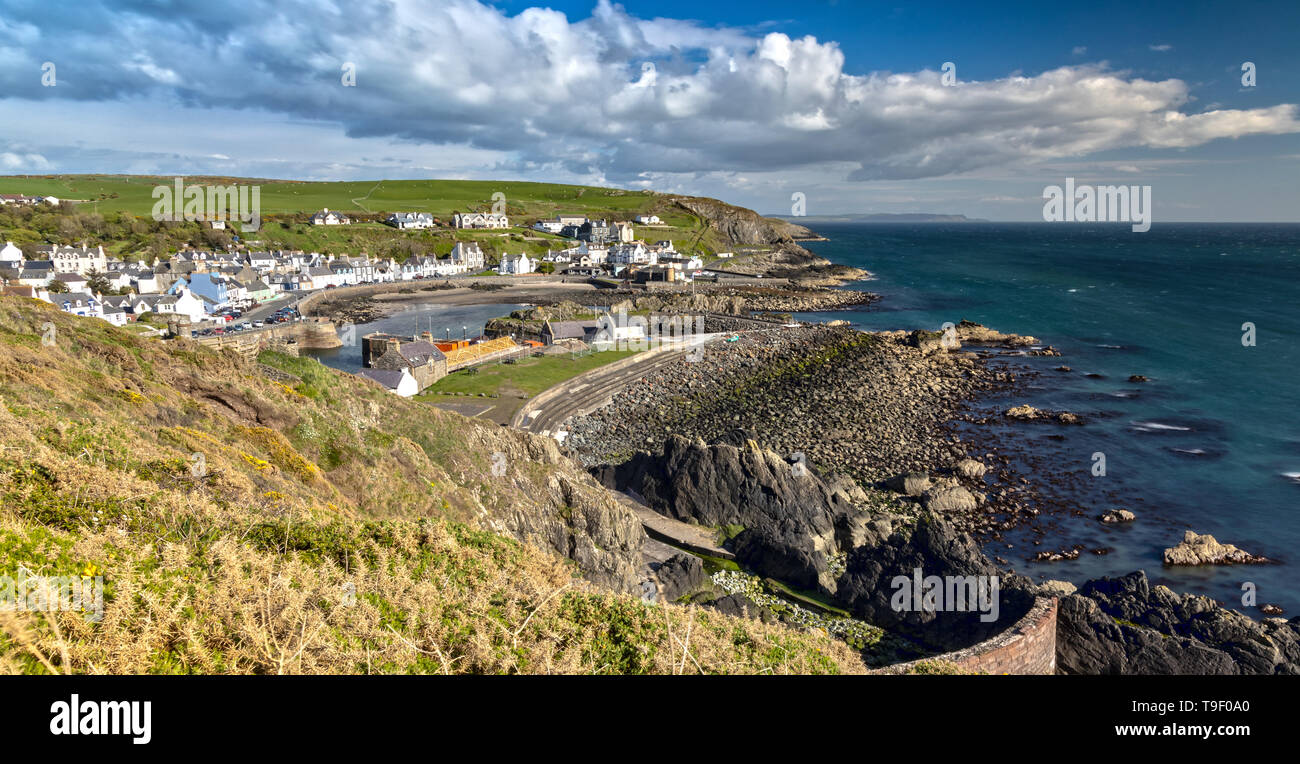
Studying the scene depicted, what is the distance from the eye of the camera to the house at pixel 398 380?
123 feet

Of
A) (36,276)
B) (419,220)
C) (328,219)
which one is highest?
(419,220)

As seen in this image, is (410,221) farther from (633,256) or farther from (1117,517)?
(1117,517)

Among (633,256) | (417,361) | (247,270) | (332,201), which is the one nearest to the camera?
(417,361)

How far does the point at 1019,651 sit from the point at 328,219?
486ft

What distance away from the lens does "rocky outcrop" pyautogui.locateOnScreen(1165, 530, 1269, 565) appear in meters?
25.1

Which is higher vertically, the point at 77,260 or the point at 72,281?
the point at 77,260

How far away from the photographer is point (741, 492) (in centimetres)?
2516

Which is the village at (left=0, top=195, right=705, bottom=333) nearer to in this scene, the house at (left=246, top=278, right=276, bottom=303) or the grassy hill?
the house at (left=246, top=278, right=276, bottom=303)

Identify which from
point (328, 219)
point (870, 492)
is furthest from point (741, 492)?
point (328, 219)

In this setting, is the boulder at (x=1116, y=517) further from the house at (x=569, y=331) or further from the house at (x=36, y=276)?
the house at (x=36, y=276)

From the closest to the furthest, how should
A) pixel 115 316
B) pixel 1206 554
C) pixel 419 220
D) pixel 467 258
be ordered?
pixel 1206 554 < pixel 115 316 < pixel 467 258 < pixel 419 220
